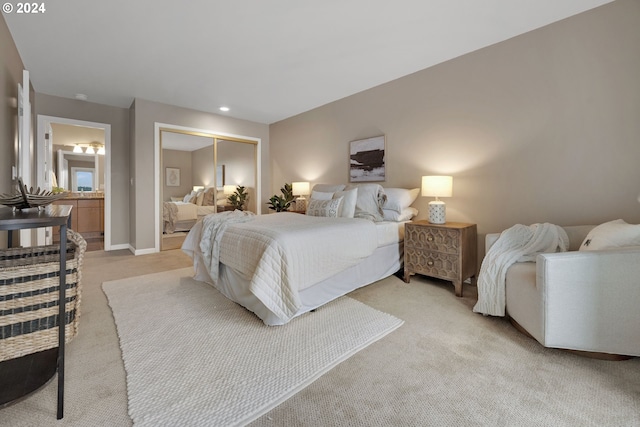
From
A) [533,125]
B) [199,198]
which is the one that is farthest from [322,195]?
[199,198]

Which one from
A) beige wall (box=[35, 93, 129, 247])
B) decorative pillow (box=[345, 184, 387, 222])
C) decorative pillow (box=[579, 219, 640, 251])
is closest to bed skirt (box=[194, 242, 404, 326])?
decorative pillow (box=[345, 184, 387, 222])

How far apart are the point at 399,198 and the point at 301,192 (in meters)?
2.02

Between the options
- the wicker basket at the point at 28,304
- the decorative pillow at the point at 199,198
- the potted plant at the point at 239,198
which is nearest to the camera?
the wicker basket at the point at 28,304

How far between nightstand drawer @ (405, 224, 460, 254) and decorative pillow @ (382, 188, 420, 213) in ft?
1.20

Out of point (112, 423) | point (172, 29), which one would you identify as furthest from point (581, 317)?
point (172, 29)

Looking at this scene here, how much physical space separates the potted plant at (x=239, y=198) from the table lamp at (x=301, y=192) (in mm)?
1264

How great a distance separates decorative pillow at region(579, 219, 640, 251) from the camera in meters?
1.64

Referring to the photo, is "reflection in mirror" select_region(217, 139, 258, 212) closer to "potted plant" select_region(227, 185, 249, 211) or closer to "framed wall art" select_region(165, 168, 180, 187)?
"potted plant" select_region(227, 185, 249, 211)

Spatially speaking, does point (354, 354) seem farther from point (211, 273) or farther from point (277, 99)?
point (277, 99)

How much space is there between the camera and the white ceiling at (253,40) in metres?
2.20

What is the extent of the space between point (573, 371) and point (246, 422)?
5.80 ft

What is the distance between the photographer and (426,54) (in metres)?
2.95

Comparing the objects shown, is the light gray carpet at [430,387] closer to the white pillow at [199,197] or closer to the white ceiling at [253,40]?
the white ceiling at [253,40]

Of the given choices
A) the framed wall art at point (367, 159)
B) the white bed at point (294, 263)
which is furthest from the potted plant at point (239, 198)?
the white bed at point (294, 263)
